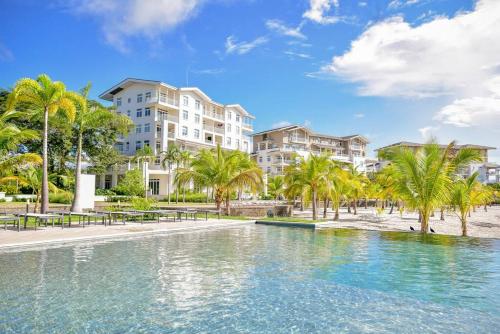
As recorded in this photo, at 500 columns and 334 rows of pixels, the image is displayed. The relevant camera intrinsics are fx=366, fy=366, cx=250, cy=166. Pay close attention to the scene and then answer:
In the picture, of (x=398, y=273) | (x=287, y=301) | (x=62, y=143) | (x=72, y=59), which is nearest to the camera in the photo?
(x=287, y=301)

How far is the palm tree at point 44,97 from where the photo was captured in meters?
19.6

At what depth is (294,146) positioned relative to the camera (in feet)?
247

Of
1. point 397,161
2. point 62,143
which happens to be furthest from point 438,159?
point 62,143

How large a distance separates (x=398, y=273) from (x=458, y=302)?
8.17 ft

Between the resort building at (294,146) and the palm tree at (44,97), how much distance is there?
48599mm

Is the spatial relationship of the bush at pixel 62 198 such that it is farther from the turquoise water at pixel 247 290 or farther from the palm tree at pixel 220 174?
the turquoise water at pixel 247 290

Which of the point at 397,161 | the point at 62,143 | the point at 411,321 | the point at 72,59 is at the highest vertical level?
the point at 72,59

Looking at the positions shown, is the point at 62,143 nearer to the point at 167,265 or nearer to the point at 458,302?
the point at 167,265

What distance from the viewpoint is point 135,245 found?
540 inches

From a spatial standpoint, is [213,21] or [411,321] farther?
[213,21]

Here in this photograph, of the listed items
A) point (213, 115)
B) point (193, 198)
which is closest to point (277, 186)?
point (193, 198)

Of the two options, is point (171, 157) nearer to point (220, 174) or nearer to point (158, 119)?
point (158, 119)

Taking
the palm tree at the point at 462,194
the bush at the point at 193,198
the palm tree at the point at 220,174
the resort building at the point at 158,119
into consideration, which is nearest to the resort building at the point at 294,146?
the resort building at the point at 158,119

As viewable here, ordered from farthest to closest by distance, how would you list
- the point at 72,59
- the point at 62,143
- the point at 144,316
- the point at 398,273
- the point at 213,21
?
the point at 62,143, the point at 72,59, the point at 213,21, the point at 398,273, the point at 144,316
